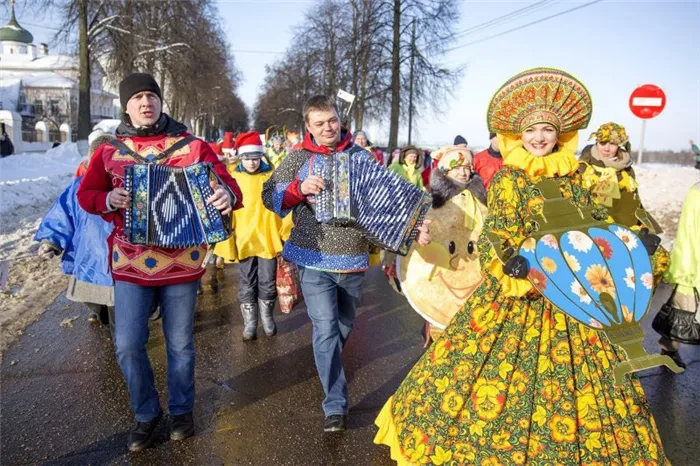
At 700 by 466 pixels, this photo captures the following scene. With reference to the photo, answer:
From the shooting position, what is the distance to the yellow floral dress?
8.23ft

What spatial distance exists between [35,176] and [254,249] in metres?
15.4

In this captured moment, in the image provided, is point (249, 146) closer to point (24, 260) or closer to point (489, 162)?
point (489, 162)

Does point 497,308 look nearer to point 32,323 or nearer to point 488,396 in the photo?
point 488,396

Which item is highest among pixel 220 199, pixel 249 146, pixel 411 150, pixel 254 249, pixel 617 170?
pixel 411 150

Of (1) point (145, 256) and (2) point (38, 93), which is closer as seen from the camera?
(1) point (145, 256)

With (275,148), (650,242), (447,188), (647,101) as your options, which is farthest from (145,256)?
(647,101)

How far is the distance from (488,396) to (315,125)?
187cm

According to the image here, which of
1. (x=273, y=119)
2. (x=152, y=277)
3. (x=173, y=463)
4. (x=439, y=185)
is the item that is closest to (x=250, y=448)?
(x=173, y=463)

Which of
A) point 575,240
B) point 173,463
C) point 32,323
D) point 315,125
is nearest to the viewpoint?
point 575,240

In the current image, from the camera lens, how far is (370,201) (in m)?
3.23

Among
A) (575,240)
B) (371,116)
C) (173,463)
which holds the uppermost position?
(371,116)

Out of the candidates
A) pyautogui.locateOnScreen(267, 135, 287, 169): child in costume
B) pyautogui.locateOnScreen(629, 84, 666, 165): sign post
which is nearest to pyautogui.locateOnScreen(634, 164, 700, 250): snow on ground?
pyautogui.locateOnScreen(629, 84, 666, 165): sign post

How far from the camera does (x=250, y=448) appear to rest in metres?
3.28

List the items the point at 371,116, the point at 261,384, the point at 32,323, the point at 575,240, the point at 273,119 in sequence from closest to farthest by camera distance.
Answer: the point at 575,240, the point at 261,384, the point at 32,323, the point at 371,116, the point at 273,119
